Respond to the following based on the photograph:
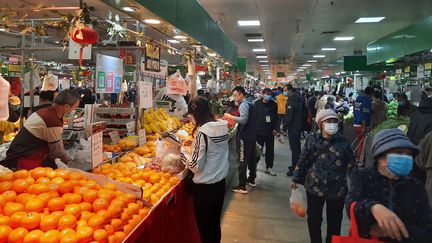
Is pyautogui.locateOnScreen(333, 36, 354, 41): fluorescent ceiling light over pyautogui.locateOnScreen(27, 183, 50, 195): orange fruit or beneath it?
over

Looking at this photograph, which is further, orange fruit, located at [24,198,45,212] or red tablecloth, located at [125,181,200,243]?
red tablecloth, located at [125,181,200,243]

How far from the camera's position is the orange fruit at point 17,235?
6.86ft

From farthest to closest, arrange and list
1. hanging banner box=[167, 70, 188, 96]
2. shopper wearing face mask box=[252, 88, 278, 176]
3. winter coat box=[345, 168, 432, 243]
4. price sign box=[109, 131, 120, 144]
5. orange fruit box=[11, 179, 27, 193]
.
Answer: shopper wearing face mask box=[252, 88, 278, 176] < hanging banner box=[167, 70, 188, 96] < price sign box=[109, 131, 120, 144] < orange fruit box=[11, 179, 27, 193] < winter coat box=[345, 168, 432, 243]

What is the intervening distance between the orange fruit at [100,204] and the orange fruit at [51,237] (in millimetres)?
398

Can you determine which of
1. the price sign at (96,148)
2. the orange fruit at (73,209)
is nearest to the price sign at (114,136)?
the price sign at (96,148)

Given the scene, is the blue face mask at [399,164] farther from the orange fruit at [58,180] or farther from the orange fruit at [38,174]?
the orange fruit at [38,174]

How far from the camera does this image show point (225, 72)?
1313cm

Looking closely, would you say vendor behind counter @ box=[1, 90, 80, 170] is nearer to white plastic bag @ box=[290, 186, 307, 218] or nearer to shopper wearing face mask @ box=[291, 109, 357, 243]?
white plastic bag @ box=[290, 186, 307, 218]

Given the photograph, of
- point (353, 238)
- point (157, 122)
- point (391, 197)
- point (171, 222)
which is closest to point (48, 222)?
point (171, 222)

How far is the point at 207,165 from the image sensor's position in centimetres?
348

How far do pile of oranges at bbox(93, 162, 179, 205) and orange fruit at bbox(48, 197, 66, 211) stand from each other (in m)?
0.80

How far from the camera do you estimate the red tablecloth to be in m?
2.78

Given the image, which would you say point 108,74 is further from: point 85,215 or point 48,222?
point 48,222

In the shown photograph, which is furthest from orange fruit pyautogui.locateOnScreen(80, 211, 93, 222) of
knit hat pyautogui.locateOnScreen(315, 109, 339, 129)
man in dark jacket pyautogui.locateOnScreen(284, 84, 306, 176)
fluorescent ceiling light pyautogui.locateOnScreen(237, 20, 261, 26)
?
fluorescent ceiling light pyautogui.locateOnScreen(237, 20, 261, 26)
